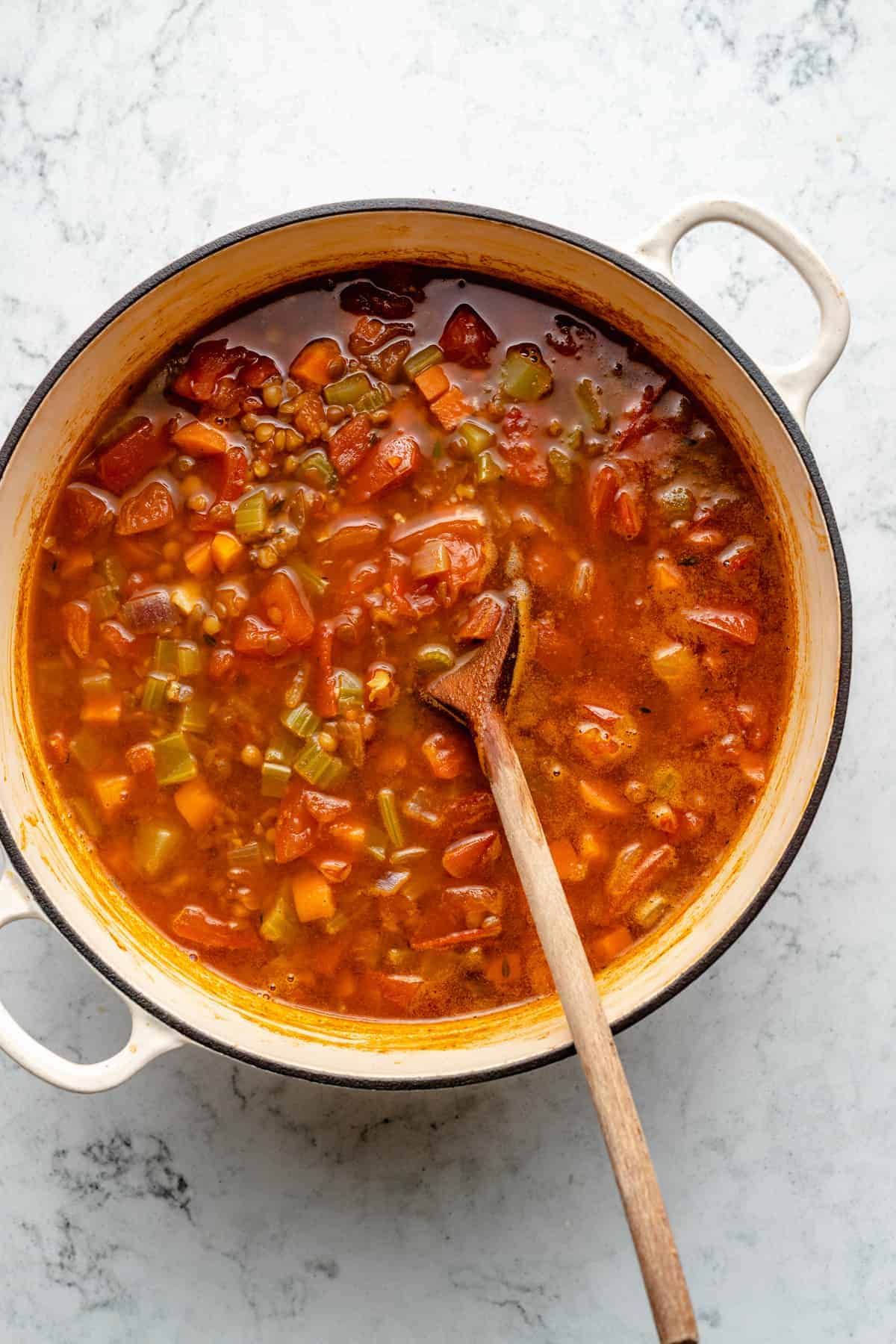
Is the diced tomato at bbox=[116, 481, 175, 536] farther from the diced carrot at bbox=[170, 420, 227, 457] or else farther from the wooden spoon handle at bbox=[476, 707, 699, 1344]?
the wooden spoon handle at bbox=[476, 707, 699, 1344]

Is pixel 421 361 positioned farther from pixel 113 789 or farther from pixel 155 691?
pixel 113 789

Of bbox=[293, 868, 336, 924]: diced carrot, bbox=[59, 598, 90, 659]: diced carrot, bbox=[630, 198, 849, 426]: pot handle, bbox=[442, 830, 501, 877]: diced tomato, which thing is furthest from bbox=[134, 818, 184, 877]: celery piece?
bbox=[630, 198, 849, 426]: pot handle

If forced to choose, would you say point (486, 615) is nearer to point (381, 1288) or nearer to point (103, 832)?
point (103, 832)

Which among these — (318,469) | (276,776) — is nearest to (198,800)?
(276,776)

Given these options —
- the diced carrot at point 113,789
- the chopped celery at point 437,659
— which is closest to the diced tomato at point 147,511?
the diced carrot at point 113,789

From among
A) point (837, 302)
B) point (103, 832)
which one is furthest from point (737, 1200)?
point (837, 302)

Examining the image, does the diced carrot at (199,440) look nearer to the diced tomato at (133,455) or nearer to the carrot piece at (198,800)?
the diced tomato at (133,455)

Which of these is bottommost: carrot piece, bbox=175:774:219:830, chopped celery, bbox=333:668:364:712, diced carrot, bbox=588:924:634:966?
carrot piece, bbox=175:774:219:830
